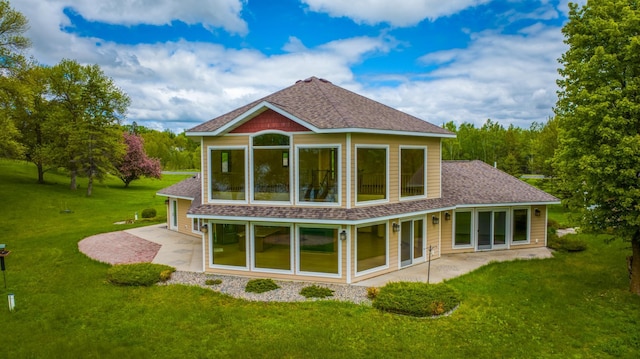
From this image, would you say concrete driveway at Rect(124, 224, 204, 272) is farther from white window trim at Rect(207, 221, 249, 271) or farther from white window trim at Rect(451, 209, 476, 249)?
white window trim at Rect(451, 209, 476, 249)

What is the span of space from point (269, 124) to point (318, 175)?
2688mm

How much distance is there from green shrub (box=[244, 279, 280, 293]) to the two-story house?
1057 mm

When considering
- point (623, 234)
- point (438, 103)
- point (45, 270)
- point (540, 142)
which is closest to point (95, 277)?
point (45, 270)

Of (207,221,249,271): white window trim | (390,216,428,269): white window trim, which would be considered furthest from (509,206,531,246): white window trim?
(207,221,249,271): white window trim

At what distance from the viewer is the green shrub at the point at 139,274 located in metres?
13.1

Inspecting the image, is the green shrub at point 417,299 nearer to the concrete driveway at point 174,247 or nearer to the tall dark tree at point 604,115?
the tall dark tree at point 604,115

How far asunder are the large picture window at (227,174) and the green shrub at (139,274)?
3.36m

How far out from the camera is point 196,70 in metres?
32.2

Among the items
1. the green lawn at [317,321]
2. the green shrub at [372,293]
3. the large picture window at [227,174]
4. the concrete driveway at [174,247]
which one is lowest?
the concrete driveway at [174,247]

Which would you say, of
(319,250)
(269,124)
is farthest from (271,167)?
(319,250)

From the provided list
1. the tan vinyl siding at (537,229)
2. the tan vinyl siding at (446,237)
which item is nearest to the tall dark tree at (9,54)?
the tan vinyl siding at (446,237)

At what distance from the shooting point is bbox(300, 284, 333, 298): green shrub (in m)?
12.1

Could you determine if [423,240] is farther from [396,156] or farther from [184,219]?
[184,219]

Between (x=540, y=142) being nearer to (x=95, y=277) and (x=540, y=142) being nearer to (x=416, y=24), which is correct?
(x=416, y=24)
